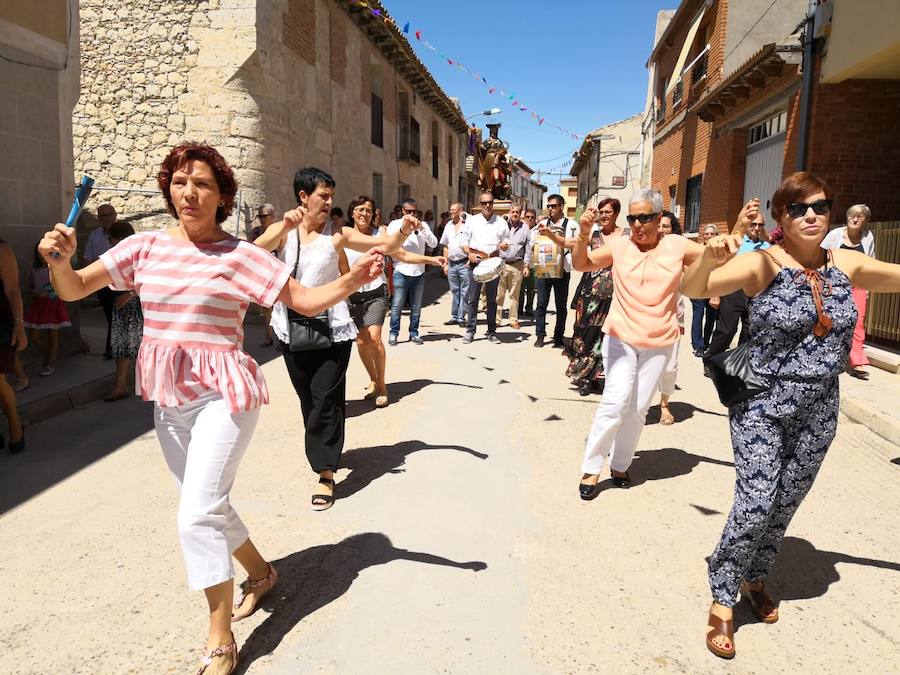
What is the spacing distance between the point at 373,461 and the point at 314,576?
1.56 meters

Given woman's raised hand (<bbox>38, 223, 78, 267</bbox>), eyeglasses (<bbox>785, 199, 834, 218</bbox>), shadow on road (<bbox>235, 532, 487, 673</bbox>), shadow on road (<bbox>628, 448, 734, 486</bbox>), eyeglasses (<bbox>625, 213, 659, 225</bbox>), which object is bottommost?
shadow on road (<bbox>235, 532, 487, 673</bbox>)

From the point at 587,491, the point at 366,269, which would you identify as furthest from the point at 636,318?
the point at 366,269

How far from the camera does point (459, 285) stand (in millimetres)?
10359

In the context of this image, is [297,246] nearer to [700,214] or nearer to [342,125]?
[342,125]

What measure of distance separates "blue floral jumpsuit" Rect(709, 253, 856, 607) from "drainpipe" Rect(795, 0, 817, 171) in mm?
8611

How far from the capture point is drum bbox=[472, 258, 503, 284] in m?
8.70

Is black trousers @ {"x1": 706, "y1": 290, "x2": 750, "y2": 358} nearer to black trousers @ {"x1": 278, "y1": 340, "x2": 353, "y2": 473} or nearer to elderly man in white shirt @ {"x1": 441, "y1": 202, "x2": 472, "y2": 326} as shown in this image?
elderly man in white shirt @ {"x1": 441, "y1": 202, "x2": 472, "y2": 326}

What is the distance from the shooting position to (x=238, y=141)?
1055cm

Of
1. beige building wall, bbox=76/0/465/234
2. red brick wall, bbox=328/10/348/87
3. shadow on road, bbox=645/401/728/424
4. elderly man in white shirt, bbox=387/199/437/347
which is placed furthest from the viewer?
red brick wall, bbox=328/10/348/87

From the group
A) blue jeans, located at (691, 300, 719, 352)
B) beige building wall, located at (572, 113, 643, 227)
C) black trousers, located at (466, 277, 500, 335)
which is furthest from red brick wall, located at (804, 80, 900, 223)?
beige building wall, located at (572, 113, 643, 227)

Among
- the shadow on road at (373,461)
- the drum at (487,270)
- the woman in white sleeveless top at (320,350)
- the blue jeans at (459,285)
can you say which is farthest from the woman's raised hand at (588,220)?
the blue jeans at (459,285)

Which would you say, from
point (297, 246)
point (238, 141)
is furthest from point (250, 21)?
point (297, 246)

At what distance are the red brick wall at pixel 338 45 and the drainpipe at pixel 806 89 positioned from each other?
351 inches

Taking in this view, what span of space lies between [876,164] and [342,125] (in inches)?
406
